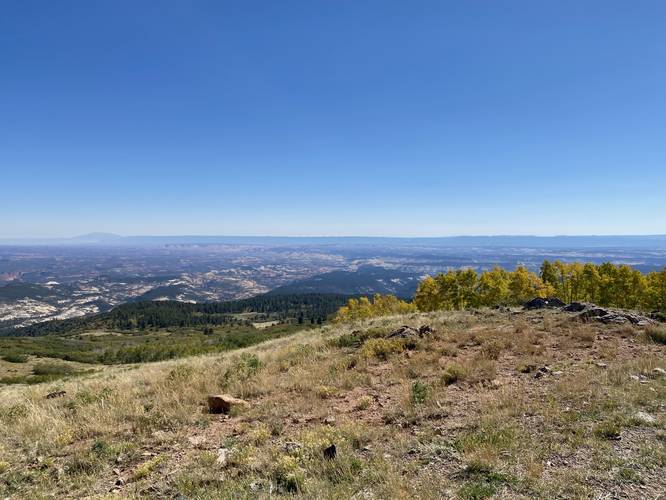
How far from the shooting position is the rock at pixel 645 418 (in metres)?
6.46

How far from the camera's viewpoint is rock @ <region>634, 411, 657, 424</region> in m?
6.46

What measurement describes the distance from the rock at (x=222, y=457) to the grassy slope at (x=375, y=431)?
105mm

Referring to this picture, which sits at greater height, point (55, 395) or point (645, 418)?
point (645, 418)

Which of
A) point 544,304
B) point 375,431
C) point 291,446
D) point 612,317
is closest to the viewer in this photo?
point 291,446

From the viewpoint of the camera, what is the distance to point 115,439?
7.55 meters

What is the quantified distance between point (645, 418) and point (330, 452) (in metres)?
5.97

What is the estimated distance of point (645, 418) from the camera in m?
6.55

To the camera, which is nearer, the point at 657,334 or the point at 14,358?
the point at 657,334

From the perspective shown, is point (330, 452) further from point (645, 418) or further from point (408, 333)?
point (408, 333)

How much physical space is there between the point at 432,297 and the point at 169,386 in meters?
50.9

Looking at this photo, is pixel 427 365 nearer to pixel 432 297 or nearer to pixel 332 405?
pixel 332 405

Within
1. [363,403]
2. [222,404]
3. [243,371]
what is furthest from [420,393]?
[243,371]

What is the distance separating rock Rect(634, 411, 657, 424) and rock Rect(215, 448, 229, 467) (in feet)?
25.3

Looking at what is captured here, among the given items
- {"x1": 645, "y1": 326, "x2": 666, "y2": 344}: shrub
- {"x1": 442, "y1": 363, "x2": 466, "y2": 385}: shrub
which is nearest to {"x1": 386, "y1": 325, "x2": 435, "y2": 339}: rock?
{"x1": 442, "y1": 363, "x2": 466, "y2": 385}: shrub
